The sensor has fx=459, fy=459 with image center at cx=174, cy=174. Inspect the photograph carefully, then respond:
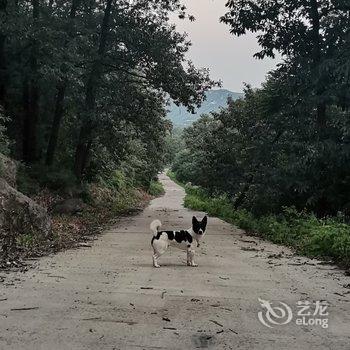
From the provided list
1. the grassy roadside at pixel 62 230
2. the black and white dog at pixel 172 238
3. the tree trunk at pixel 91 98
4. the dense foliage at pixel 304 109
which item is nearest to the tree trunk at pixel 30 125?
the tree trunk at pixel 91 98

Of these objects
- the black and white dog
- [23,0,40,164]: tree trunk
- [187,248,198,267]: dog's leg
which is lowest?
[187,248,198,267]: dog's leg

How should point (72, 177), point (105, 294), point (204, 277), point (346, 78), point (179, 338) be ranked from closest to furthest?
point (179, 338), point (105, 294), point (204, 277), point (346, 78), point (72, 177)

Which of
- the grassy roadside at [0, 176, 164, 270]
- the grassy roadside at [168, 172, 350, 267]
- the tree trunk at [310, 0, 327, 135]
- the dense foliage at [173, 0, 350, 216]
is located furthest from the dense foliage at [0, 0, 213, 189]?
the grassy roadside at [168, 172, 350, 267]

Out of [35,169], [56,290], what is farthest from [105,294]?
[35,169]

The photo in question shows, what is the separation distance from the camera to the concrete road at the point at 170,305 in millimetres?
4668

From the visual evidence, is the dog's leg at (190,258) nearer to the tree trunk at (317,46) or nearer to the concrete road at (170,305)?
the concrete road at (170,305)

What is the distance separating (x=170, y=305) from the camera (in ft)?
19.7

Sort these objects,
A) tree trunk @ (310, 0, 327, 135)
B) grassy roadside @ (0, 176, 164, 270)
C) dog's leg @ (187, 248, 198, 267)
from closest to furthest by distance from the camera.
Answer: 1. dog's leg @ (187, 248, 198, 267)
2. grassy roadside @ (0, 176, 164, 270)
3. tree trunk @ (310, 0, 327, 135)

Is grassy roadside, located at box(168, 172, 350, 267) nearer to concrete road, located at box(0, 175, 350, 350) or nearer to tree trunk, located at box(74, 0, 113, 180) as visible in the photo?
concrete road, located at box(0, 175, 350, 350)

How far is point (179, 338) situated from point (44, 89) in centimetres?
1957

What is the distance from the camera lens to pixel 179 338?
185 inches

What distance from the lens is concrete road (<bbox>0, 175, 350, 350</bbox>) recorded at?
4.67 m

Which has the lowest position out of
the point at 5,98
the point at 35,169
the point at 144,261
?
the point at 144,261

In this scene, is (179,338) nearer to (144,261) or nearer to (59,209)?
(144,261)
